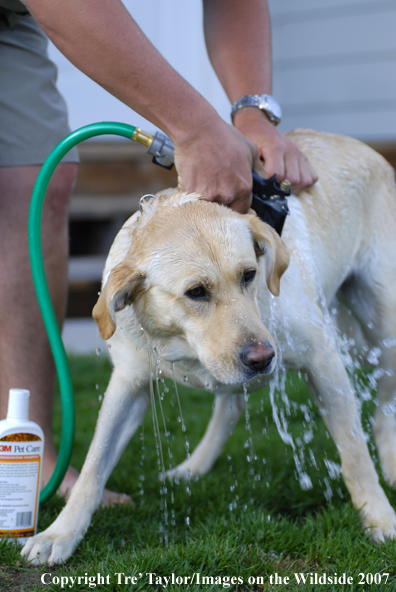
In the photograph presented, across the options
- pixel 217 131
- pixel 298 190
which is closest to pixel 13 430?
pixel 217 131

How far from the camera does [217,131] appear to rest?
193 cm

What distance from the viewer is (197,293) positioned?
193cm

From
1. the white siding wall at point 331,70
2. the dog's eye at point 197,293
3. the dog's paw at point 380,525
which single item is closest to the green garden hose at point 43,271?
the dog's eye at point 197,293

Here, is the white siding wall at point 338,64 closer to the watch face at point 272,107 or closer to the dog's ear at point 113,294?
the watch face at point 272,107

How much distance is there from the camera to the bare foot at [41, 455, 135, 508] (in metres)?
2.54

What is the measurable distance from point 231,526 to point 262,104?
5.78 ft

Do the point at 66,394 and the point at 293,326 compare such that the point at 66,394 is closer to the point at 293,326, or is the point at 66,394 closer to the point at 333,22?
the point at 293,326

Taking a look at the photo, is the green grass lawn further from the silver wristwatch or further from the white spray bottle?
the silver wristwatch

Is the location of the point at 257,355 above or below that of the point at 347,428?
above

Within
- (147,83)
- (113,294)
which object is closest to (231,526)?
(113,294)

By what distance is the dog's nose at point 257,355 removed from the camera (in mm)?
1812

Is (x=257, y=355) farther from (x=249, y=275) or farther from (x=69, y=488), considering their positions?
(x=69, y=488)

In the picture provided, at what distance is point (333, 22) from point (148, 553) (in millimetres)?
6108

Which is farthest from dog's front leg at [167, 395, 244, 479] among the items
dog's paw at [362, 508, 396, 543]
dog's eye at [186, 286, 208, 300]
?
dog's eye at [186, 286, 208, 300]
